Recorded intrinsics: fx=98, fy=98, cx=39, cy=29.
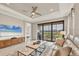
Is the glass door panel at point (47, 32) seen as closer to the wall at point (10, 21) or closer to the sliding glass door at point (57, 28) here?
the sliding glass door at point (57, 28)

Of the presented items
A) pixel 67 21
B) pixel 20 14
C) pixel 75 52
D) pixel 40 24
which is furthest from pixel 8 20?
pixel 75 52

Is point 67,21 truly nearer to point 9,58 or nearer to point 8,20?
point 8,20

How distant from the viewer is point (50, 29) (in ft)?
7.08

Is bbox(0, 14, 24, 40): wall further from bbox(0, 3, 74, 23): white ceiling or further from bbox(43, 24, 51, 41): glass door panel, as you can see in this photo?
bbox(43, 24, 51, 41): glass door panel

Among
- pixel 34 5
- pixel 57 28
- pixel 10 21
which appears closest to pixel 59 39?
pixel 57 28

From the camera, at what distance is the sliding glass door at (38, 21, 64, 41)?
6.78 feet

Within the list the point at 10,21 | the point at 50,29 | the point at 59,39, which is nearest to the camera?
the point at 10,21

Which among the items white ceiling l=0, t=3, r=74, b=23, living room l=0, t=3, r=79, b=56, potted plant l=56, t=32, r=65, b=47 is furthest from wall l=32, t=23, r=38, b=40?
potted plant l=56, t=32, r=65, b=47

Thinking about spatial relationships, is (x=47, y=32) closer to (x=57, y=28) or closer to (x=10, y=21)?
(x=57, y=28)

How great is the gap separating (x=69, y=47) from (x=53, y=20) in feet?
2.08

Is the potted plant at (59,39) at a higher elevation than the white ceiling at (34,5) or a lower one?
lower

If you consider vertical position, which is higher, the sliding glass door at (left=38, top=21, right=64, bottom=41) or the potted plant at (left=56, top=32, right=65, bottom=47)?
the sliding glass door at (left=38, top=21, right=64, bottom=41)

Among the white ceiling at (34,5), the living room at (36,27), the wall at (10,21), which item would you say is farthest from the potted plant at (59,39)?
the wall at (10,21)

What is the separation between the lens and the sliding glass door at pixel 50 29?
207cm
